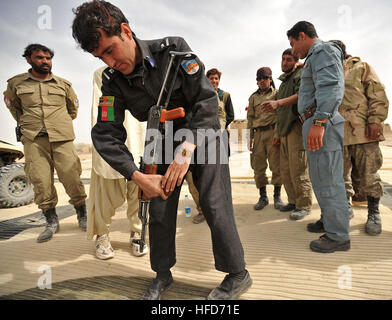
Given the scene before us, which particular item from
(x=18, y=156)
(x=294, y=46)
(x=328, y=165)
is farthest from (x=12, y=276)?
(x=18, y=156)

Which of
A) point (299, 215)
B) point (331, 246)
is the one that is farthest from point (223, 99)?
point (331, 246)

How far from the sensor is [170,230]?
1658 mm

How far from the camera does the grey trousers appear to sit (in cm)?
207

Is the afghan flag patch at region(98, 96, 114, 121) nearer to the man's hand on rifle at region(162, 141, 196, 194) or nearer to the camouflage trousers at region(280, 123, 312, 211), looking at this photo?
the man's hand on rifle at region(162, 141, 196, 194)

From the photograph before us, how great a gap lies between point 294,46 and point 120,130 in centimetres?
221

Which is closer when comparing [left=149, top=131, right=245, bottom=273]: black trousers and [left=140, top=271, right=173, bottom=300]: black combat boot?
[left=149, top=131, right=245, bottom=273]: black trousers

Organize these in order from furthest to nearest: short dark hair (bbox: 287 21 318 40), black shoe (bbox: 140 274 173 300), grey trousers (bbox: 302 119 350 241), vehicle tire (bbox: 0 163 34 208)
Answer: vehicle tire (bbox: 0 163 34 208)
short dark hair (bbox: 287 21 318 40)
grey trousers (bbox: 302 119 350 241)
black shoe (bbox: 140 274 173 300)

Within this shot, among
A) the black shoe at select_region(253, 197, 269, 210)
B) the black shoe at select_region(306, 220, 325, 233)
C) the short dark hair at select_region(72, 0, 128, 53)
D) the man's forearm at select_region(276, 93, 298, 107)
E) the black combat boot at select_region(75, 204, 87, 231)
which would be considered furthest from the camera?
the black shoe at select_region(253, 197, 269, 210)

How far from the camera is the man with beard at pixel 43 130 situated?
303 cm

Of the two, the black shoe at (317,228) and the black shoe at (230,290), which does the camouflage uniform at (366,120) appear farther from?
the black shoe at (230,290)

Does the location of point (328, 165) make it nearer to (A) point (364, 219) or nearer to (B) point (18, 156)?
(A) point (364, 219)

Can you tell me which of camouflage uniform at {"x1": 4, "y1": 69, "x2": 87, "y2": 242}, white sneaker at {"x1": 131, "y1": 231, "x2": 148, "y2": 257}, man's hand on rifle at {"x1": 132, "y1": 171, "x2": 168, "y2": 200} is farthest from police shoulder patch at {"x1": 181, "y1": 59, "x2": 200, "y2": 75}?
camouflage uniform at {"x1": 4, "y1": 69, "x2": 87, "y2": 242}

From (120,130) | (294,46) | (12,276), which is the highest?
(294,46)

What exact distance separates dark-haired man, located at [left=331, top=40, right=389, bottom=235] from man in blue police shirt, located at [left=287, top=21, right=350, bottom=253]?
0.73m
